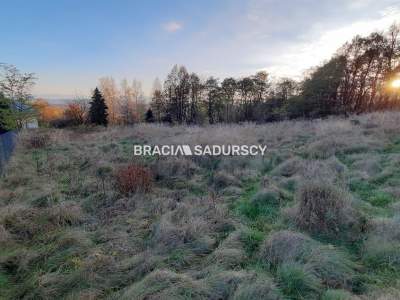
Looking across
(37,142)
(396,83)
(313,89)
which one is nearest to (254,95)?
(313,89)

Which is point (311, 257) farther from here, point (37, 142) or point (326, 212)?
point (37, 142)

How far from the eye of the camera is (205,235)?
312 cm

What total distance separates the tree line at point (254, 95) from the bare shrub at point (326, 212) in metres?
7.42

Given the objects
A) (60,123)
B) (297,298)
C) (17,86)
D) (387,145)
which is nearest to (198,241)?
(297,298)

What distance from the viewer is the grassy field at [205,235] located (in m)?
2.26

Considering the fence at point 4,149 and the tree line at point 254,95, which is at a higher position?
the tree line at point 254,95

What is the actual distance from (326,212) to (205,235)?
1.64 meters

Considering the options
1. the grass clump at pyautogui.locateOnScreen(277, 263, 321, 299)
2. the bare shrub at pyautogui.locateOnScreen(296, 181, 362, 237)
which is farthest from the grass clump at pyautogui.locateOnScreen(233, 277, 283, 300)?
the bare shrub at pyautogui.locateOnScreen(296, 181, 362, 237)

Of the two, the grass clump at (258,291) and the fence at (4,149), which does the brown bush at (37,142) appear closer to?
the fence at (4,149)

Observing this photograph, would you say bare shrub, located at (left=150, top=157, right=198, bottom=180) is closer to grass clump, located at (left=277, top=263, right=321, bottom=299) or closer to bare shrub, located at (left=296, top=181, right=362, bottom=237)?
bare shrub, located at (left=296, top=181, right=362, bottom=237)

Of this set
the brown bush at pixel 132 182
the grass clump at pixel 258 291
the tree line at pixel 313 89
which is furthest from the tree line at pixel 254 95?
the grass clump at pixel 258 291

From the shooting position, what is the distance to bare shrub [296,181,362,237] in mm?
3096

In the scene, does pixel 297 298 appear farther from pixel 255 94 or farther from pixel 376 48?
pixel 255 94

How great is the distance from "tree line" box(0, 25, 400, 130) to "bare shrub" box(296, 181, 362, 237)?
24.3 ft
